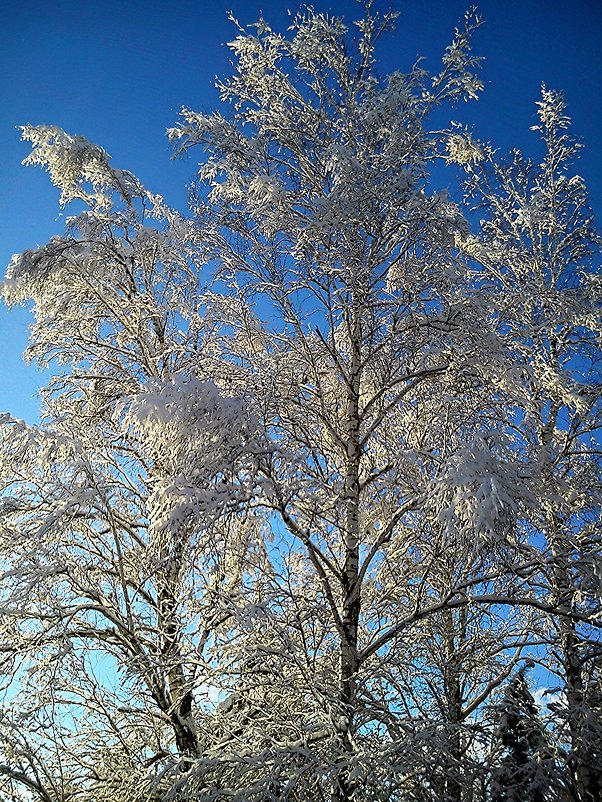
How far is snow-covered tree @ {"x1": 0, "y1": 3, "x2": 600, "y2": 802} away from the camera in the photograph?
5039mm

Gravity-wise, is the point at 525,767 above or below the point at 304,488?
below

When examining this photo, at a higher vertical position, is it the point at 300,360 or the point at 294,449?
the point at 300,360

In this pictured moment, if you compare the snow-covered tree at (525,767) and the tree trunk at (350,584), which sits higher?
the tree trunk at (350,584)

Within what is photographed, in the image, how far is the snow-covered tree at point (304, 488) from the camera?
5.04 metres

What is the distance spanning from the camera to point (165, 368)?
27.5 ft

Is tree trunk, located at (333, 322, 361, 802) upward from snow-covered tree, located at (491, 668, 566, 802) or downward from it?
upward

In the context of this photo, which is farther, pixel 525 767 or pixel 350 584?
pixel 350 584

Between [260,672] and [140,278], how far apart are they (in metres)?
5.14

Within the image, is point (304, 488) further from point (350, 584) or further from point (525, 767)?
point (525, 767)

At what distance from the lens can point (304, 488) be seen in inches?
220

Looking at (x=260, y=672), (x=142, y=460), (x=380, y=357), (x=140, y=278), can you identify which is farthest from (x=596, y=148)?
(x=260, y=672)

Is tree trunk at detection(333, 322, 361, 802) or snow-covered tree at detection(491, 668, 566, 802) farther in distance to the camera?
tree trunk at detection(333, 322, 361, 802)

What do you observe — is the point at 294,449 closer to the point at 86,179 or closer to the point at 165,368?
the point at 165,368

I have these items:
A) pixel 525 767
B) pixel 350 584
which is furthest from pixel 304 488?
pixel 525 767
